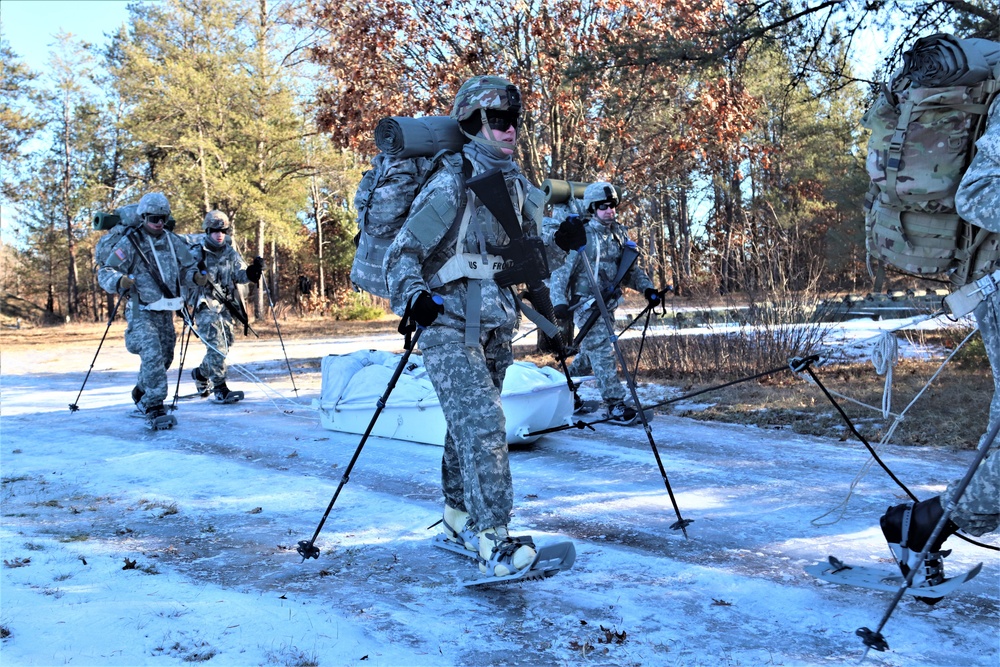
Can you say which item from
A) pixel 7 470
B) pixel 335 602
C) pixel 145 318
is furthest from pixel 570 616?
pixel 145 318

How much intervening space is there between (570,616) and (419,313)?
5.23 feet

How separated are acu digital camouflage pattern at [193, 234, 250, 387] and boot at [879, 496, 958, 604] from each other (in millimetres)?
9680

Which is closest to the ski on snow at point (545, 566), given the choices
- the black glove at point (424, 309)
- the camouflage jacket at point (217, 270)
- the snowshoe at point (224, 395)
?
the black glove at point (424, 309)

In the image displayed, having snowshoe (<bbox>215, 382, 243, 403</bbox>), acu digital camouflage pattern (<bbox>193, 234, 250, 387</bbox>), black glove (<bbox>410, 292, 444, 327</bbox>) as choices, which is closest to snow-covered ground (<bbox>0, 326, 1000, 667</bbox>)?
black glove (<bbox>410, 292, 444, 327</bbox>)

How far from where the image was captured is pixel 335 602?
4.28 metres

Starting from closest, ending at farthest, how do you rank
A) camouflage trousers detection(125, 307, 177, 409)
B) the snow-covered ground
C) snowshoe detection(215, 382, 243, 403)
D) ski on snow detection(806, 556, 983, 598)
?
1. ski on snow detection(806, 556, 983, 598)
2. the snow-covered ground
3. camouflage trousers detection(125, 307, 177, 409)
4. snowshoe detection(215, 382, 243, 403)

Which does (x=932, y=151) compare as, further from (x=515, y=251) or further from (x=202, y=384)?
(x=202, y=384)

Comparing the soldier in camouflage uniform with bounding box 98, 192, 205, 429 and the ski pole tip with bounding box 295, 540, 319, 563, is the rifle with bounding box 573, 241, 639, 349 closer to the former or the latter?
the soldier in camouflage uniform with bounding box 98, 192, 205, 429

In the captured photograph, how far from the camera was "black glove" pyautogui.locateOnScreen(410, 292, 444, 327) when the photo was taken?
4.25m

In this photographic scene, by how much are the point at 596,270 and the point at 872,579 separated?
584 cm

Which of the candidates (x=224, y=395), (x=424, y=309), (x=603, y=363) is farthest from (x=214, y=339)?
(x=424, y=309)

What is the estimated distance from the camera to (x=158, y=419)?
9352 millimetres

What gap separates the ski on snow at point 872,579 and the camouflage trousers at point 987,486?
22 centimetres

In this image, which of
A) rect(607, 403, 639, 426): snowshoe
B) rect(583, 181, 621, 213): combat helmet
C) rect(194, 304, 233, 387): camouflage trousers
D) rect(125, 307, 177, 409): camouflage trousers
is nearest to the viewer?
rect(607, 403, 639, 426): snowshoe
